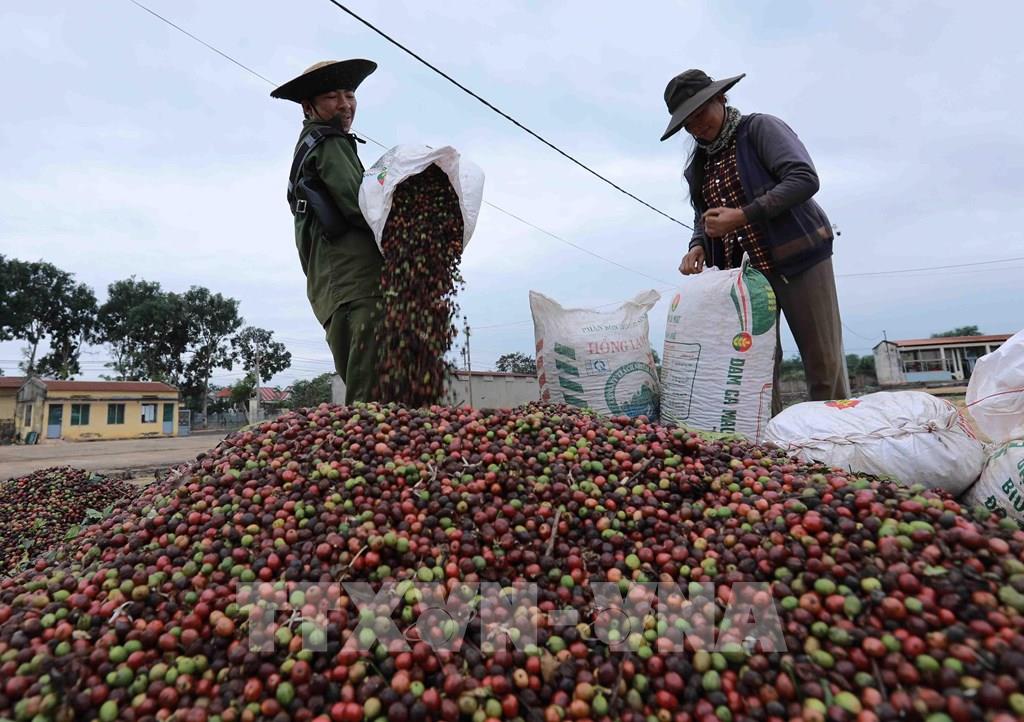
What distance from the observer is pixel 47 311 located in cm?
3253

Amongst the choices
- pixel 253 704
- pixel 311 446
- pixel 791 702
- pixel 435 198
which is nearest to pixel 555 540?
pixel 791 702

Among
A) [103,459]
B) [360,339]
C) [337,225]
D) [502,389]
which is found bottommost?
[103,459]

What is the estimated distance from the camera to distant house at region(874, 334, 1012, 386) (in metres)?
31.1

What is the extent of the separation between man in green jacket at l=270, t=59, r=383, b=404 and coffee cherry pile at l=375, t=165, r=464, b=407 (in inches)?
5.0

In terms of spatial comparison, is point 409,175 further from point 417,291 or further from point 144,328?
point 144,328

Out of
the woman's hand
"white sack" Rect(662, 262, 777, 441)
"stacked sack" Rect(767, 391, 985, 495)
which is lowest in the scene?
"stacked sack" Rect(767, 391, 985, 495)

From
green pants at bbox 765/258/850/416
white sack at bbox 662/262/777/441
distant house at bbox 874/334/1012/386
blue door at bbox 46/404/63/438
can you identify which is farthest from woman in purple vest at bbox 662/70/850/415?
distant house at bbox 874/334/1012/386

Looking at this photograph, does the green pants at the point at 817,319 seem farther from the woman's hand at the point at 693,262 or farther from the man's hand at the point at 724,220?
the woman's hand at the point at 693,262

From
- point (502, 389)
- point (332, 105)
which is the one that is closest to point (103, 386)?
point (502, 389)

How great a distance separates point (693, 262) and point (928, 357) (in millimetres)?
39006

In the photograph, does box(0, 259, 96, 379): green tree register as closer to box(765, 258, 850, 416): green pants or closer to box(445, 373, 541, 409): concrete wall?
box(445, 373, 541, 409): concrete wall

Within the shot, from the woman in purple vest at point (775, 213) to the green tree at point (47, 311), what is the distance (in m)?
39.6

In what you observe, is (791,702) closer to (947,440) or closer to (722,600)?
(722,600)

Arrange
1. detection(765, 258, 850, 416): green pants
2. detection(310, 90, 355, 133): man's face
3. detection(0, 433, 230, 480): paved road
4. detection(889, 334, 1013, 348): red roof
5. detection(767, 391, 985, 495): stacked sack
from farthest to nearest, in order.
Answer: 1. detection(889, 334, 1013, 348): red roof
2. detection(0, 433, 230, 480): paved road
3. detection(310, 90, 355, 133): man's face
4. detection(765, 258, 850, 416): green pants
5. detection(767, 391, 985, 495): stacked sack
